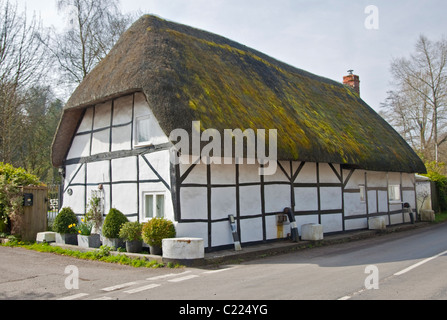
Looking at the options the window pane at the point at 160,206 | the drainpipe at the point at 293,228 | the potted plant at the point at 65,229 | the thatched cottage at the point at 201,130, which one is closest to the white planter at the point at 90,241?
the potted plant at the point at 65,229

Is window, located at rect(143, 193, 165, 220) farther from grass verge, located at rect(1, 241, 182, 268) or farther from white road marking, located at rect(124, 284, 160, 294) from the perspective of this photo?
white road marking, located at rect(124, 284, 160, 294)

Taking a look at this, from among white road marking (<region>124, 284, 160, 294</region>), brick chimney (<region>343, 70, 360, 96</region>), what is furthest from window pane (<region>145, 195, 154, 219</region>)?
brick chimney (<region>343, 70, 360, 96</region>)

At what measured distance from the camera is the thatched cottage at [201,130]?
33.3ft

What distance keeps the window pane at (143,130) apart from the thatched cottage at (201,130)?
3 cm

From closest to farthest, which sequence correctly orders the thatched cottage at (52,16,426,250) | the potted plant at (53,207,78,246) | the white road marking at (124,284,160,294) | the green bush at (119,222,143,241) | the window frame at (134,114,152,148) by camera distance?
the white road marking at (124,284,160,294) → the green bush at (119,222,143,241) → the thatched cottage at (52,16,426,250) → the window frame at (134,114,152,148) → the potted plant at (53,207,78,246)

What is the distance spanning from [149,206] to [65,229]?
3.12 metres

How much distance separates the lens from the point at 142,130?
1138 centimetres

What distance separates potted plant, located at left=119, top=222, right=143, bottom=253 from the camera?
9.96 meters

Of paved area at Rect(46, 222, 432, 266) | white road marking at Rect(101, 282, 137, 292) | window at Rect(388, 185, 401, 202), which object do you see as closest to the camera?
white road marking at Rect(101, 282, 137, 292)

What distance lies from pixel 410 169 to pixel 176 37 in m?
12.7

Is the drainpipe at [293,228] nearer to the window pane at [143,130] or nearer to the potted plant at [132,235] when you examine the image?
the potted plant at [132,235]

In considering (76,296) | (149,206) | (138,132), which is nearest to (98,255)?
(149,206)

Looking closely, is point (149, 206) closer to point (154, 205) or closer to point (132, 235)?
point (154, 205)

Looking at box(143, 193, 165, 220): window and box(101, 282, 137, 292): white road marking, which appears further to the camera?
box(143, 193, 165, 220): window
